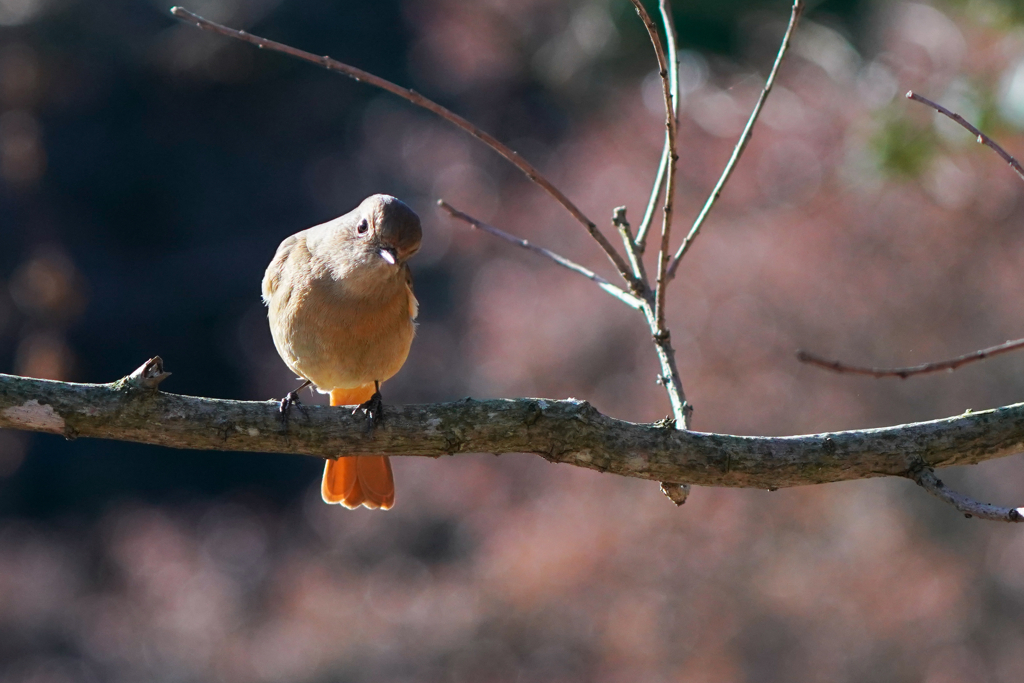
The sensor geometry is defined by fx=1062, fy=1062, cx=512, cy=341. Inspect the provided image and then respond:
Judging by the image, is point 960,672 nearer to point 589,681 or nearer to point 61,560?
point 589,681

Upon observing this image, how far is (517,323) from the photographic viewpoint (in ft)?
33.7

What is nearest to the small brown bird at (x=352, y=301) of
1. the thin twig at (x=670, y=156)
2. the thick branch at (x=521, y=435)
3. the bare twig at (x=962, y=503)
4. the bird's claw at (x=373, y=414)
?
the bird's claw at (x=373, y=414)

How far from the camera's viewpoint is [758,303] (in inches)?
332

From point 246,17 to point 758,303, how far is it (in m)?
10.4

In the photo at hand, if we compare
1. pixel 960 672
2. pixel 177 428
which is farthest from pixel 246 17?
pixel 177 428

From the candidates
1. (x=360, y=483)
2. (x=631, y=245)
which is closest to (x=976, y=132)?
(x=631, y=245)

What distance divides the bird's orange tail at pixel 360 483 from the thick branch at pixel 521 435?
3.68 feet

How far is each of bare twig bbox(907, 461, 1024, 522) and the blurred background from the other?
4.12m

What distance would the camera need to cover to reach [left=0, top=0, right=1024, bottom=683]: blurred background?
299 inches

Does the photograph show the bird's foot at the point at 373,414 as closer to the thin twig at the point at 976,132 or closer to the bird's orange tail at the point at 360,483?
the bird's orange tail at the point at 360,483

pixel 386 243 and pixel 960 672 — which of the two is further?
pixel 960 672

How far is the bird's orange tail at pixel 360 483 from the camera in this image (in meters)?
3.33

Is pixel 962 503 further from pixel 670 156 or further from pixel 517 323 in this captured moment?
pixel 517 323

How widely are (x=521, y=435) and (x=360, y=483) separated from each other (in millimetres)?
1289
